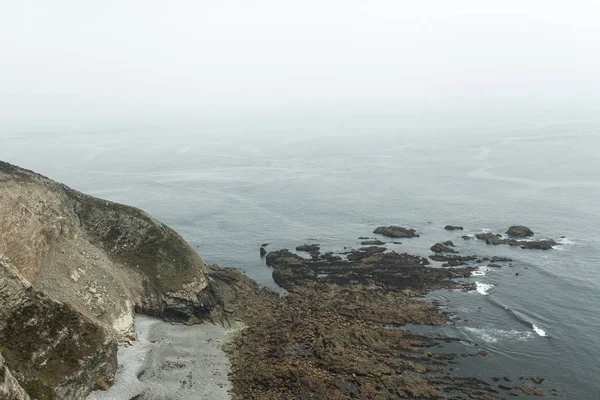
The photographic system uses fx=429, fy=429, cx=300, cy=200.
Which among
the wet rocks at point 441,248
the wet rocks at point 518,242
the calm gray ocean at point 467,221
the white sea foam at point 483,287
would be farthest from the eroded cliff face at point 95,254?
the wet rocks at point 518,242

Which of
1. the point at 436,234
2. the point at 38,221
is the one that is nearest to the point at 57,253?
the point at 38,221

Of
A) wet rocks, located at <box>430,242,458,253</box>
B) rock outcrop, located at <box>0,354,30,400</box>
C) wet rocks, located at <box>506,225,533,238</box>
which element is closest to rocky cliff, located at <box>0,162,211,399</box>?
rock outcrop, located at <box>0,354,30,400</box>

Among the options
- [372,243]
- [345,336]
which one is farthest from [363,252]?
[345,336]

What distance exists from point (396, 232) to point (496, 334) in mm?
44661

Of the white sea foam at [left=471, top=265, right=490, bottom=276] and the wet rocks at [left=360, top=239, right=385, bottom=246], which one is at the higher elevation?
the wet rocks at [left=360, top=239, right=385, bottom=246]

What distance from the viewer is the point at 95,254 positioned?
60250 millimetres

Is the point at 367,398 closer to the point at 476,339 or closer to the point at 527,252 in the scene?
the point at 476,339

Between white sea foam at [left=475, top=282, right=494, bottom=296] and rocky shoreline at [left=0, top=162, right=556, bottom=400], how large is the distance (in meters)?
2.83

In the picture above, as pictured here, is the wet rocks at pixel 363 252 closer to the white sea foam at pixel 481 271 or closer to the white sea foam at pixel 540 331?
the white sea foam at pixel 481 271

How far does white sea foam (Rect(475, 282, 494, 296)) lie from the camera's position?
7228 centimetres

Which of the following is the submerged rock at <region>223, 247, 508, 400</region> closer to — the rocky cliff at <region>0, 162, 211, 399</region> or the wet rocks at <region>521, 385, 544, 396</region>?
the wet rocks at <region>521, 385, 544, 396</region>

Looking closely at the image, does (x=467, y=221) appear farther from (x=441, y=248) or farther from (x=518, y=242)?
(x=441, y=248)

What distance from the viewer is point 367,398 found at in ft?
147

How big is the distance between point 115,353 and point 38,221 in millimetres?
20796
